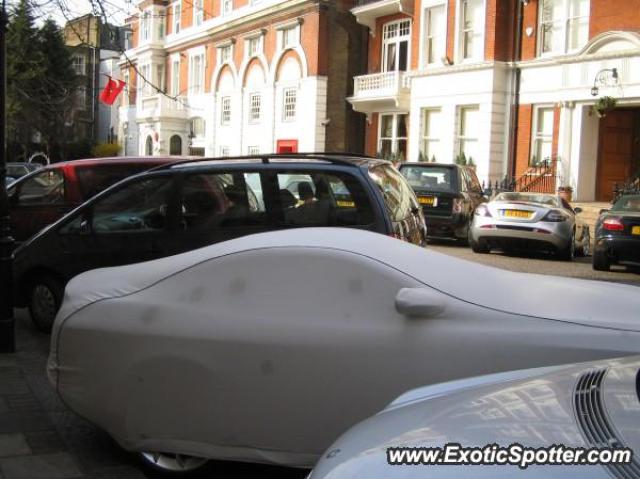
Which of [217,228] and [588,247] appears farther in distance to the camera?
[588,247]

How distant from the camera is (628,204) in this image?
13.3 metres

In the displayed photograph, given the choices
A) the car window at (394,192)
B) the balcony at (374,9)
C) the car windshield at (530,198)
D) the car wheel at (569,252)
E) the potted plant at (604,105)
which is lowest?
the car wheel at (569,252)

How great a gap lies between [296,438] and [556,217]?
38.5 feet

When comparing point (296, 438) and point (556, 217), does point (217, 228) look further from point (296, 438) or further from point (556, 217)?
point (556, 217)

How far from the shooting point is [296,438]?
13.4ft

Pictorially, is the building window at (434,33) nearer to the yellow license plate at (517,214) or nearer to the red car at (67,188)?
the yellow license plate at (517,214)

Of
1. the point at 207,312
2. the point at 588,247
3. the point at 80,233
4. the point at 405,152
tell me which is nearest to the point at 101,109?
the point at 405,152

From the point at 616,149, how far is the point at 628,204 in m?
12.5

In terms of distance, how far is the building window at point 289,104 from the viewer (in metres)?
36.1

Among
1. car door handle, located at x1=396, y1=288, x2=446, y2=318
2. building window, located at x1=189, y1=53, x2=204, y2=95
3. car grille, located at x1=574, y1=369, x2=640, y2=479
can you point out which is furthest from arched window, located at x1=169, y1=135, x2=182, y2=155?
car grille, located at x1=574, y1=369, x2=640, y2=479

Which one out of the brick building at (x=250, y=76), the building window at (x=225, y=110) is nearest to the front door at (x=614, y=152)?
the brick building at (x=250, y=76)

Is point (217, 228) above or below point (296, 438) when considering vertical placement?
above

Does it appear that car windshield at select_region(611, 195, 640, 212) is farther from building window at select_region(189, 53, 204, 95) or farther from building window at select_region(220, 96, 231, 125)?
building window at select_region(189, 53, 204, 95)

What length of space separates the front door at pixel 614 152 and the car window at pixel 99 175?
60.0 ft
